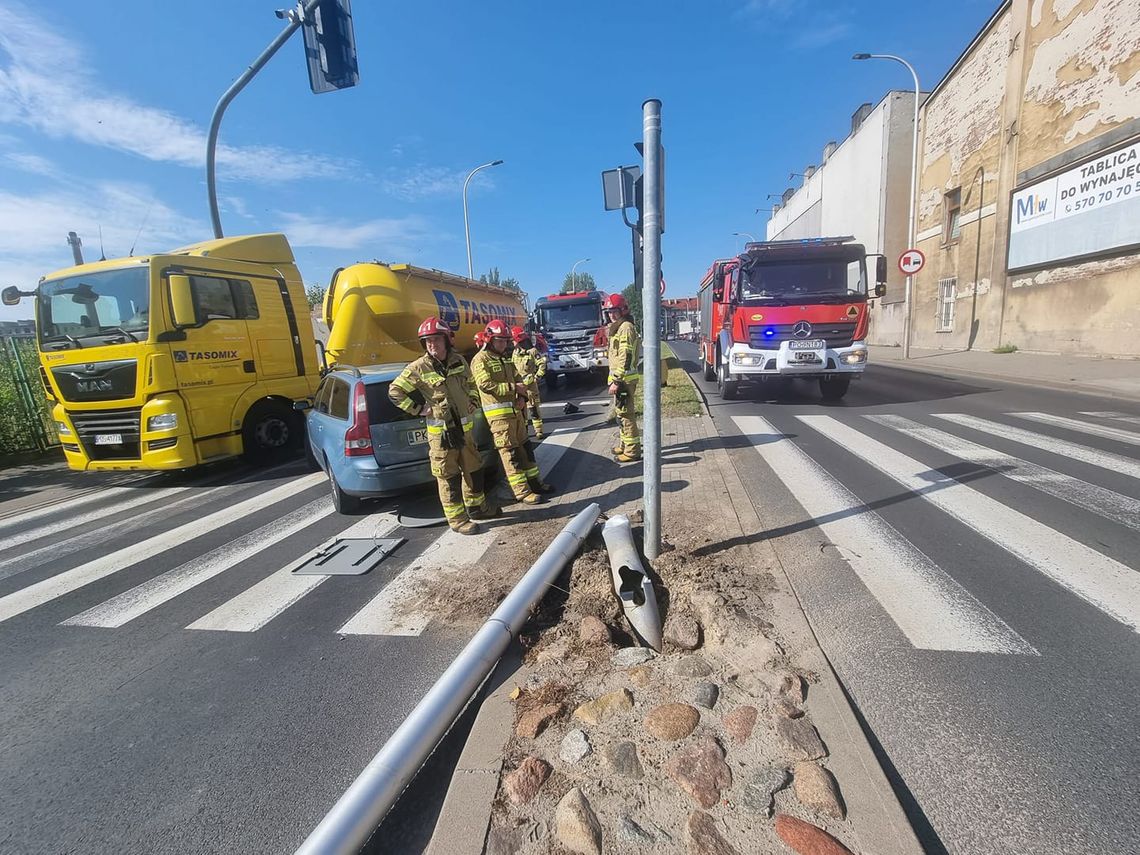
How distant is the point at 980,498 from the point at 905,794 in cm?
392

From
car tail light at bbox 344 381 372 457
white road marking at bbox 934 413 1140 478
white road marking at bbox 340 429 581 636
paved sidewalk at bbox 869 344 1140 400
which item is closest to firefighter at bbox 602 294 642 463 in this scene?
white road marking at bbox 340 429 581 636

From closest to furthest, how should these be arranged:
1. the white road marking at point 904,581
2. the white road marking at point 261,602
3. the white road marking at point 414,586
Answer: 1. the white road marking at point 904,581
2. the white road marking at point 414,586
3. the white road marking at point 261,602

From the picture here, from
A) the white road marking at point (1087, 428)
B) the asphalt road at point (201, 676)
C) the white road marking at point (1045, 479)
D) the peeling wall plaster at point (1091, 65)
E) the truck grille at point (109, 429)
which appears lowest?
the asphalt road at point (201, 676)

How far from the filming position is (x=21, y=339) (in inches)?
397

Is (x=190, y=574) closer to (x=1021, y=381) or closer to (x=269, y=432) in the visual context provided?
(x=269, y=432)

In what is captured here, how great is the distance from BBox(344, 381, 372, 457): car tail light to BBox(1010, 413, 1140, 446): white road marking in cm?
866

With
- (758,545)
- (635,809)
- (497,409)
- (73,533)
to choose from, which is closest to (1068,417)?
(758,545)

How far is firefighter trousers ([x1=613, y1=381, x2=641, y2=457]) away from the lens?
6.71m

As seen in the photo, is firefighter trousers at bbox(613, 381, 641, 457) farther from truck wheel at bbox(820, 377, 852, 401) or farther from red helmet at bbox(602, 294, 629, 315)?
truck wheel at bbox(820, 377, 852, 401)

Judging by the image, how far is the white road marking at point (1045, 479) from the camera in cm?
436

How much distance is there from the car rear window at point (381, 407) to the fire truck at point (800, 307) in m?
6.97

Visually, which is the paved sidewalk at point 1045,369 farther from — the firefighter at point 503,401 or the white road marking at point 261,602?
the white road marking at point 261,602

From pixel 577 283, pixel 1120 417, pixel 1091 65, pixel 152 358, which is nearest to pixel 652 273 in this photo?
pixel 152 358

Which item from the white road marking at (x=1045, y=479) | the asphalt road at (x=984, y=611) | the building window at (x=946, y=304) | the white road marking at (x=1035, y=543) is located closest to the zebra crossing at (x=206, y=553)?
the asphalt road at (x=984, y=611)
